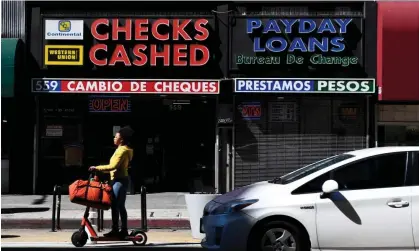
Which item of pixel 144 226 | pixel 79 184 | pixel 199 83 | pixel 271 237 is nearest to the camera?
pixel 271 237

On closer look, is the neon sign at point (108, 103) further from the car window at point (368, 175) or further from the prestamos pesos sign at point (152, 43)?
the car window at point (368, 175)

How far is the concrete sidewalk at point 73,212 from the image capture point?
12.4 meters

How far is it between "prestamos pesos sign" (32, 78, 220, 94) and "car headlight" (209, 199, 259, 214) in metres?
9.01

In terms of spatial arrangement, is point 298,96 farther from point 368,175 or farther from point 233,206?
point 233,206

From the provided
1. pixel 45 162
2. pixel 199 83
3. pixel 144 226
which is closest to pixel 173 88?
pixel 199 83

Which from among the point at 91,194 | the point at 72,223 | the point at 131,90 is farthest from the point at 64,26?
the point at 91,194

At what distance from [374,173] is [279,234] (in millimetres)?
1413

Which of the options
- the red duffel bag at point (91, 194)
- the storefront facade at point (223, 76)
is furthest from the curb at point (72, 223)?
the storefront facade at point (223, 76)

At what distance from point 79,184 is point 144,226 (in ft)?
7.84

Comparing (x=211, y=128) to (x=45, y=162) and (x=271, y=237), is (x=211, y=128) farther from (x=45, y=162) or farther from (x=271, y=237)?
(x=271, y=237)

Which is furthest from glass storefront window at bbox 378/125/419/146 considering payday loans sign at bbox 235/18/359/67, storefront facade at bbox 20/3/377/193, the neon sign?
the neon sign

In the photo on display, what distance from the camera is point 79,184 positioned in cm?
920

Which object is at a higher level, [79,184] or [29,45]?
[29,45]

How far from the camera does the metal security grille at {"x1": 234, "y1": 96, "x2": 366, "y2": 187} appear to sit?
17.4 meters
